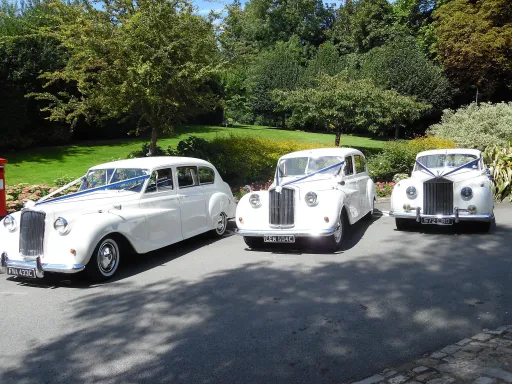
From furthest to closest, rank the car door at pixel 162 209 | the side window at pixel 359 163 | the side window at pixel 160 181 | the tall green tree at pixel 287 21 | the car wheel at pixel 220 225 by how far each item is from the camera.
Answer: the tall green tree at pixel 287 21
the side window at pixel 359 163
the car wheel at pixel 220 225
the side window at pixel 160 181
the car door at pixel 162 209

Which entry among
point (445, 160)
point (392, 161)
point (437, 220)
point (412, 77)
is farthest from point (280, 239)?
point (412, 77)

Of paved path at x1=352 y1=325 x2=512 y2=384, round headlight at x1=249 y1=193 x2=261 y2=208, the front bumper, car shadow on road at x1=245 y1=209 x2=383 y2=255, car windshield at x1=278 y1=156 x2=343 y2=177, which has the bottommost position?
paved path at x1=352 y1=325 x2=512 y2=384

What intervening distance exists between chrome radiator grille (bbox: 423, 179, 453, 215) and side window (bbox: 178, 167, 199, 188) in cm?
445

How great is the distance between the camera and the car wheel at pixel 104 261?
656 centimetres

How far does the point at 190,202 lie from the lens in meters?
8.63

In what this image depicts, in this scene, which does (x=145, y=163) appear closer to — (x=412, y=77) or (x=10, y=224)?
(x=10, y=224)

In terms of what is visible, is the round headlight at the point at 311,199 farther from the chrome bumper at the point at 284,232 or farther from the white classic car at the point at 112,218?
the white classic car at the point at 112,218

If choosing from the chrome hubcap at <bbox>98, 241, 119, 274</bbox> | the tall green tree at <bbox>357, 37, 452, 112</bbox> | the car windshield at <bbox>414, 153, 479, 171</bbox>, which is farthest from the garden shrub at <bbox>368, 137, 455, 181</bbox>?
the tall green tree at <bbox>357, 37, 452, 112</bbox>

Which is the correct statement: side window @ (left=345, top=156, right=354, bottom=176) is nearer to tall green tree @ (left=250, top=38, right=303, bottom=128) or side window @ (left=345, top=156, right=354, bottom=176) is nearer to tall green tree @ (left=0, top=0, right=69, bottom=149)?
tall green tree @ (left=0, top=0, right=69, bottom=149)

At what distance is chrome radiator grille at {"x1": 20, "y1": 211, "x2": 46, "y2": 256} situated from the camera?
6.56 m

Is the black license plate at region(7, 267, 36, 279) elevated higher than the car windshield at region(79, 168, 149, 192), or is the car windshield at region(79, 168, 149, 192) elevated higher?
the car windshield at region(79, 168, 149, 192)

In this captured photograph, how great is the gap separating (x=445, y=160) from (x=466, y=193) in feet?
6.13

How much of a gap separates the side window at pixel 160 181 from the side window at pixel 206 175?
0.94 metres

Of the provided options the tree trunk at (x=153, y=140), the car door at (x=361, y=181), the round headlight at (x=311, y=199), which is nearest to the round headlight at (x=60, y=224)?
the round headlight at (x=311, y=199)
